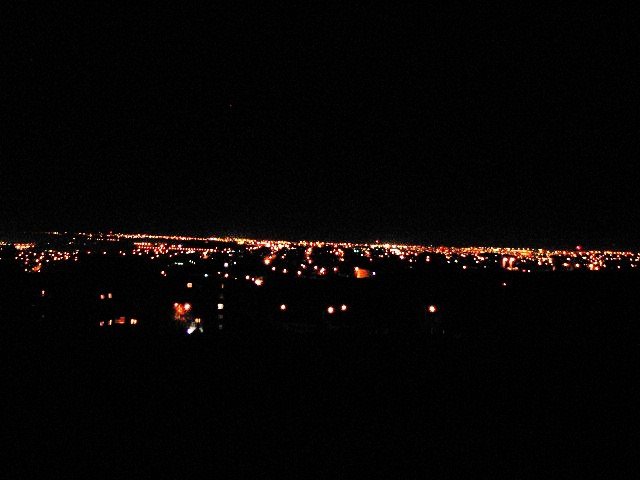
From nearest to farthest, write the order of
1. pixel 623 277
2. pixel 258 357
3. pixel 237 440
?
pixel 237 440, pixel 258 357, pixel 623 277

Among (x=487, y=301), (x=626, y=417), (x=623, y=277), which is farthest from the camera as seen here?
(x=623, y=277)

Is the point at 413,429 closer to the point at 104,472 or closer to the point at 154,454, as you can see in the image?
the point at 154,454

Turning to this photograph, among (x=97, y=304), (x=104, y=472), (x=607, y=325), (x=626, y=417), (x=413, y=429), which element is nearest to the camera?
(x=104, y=472)

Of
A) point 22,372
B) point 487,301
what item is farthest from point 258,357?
point 487,301

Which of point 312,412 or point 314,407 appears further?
point 314,407

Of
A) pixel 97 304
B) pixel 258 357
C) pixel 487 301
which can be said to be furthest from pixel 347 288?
pixel 258 357

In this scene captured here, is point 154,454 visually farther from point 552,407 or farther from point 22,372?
point 552,407

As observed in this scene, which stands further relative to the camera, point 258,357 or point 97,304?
point 97,304

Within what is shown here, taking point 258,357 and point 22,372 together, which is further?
point 258,357

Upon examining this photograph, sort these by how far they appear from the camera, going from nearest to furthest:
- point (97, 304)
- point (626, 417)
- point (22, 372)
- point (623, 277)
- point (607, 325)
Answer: point (626, 417)
point (22, 372)
point (607, 325)
point (97, 304)
point (623, 277)
